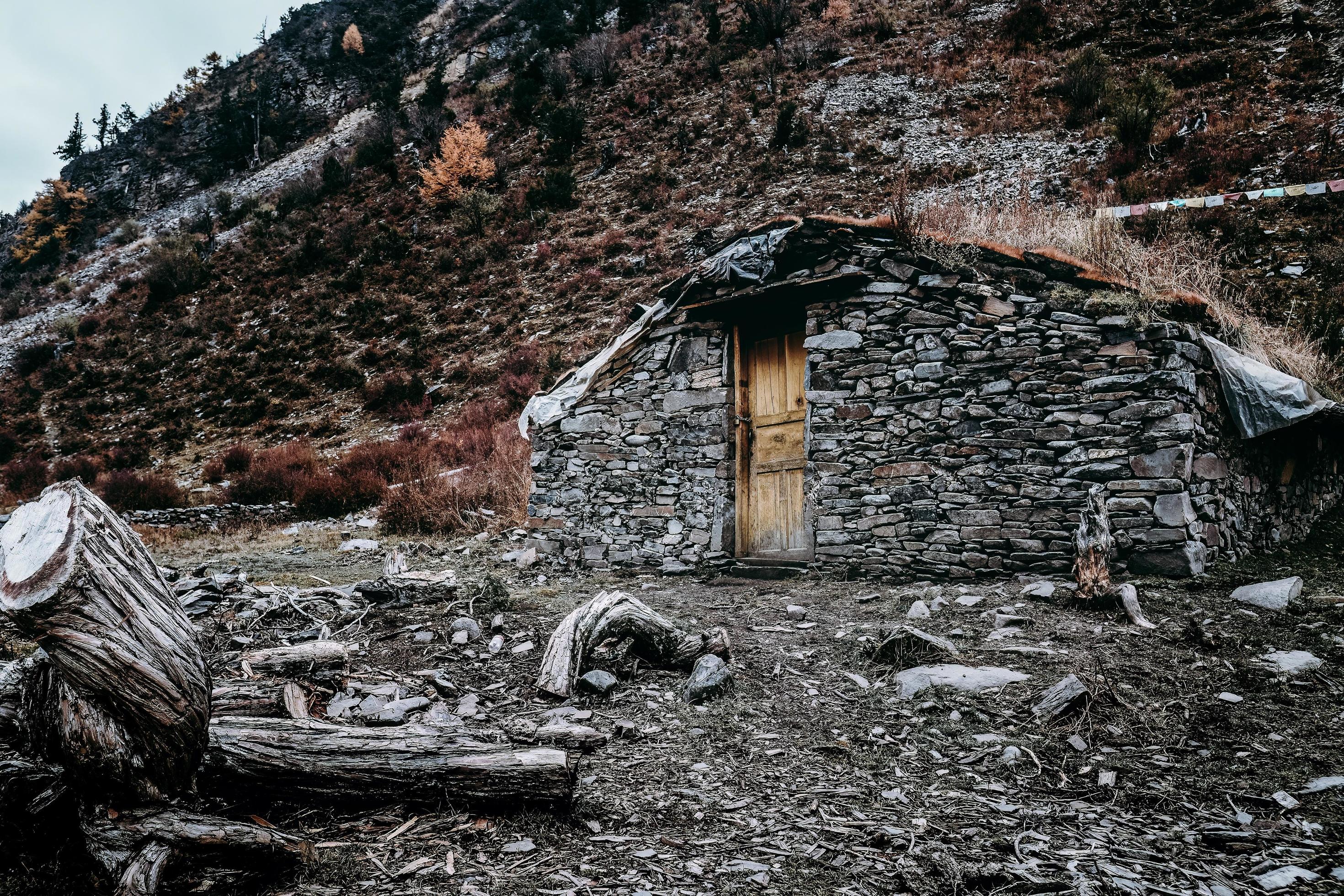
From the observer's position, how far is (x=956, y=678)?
3668mm

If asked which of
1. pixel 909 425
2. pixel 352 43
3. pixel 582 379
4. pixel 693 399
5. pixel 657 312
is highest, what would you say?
pixel 352 43

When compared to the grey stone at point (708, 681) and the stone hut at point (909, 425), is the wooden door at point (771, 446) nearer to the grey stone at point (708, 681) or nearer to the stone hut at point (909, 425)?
the stone hut at point (909, 425)

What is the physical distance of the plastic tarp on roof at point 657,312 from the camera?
690cm

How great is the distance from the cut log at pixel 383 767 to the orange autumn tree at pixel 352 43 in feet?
140

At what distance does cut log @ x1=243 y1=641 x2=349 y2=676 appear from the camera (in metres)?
3.84

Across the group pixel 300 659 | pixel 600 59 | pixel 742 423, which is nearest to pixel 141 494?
pixel 300 659

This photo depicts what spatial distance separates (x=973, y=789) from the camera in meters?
2.72

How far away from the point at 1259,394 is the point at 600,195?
19.1 meters

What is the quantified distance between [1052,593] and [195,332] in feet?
84.2

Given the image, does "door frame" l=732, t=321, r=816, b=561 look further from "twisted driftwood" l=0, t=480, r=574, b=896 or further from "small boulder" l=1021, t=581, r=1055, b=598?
"twisted driftwood" l=0, t=480, r=574, b=896

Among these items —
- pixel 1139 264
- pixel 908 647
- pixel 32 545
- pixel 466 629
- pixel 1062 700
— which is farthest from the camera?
pixel 1139 264

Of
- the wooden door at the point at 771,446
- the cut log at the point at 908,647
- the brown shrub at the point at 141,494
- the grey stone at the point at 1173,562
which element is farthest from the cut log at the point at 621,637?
the brown shrub at the point at 141,494

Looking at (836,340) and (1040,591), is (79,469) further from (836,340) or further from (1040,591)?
(1040,591)

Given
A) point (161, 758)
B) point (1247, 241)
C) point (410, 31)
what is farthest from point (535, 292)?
point (410, 31)
